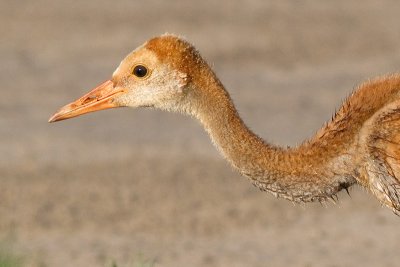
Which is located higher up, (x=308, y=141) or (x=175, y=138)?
(x=175, y=138)

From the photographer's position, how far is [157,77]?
9469 mm

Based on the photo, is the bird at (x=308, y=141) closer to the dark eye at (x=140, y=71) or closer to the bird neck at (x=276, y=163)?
the bird neck at (x=276, y=163)

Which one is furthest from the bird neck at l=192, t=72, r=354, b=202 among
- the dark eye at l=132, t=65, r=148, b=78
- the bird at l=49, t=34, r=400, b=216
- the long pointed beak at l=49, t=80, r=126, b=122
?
the long pointed beak at l=49, t=80, r=126, b=122

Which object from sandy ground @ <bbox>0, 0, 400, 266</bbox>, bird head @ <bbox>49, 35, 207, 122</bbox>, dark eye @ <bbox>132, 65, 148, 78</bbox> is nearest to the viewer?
bird head @ <bbox>49, 35, 207, 122</bbox>

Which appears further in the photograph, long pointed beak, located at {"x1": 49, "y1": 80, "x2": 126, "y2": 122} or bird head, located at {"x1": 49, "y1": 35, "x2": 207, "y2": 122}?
long pointed beak, located at {"x1": 49, "y1": 80, "x2": 126, "y2": 122}

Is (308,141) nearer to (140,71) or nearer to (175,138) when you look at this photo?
(140,71)

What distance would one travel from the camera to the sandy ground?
1398 cm

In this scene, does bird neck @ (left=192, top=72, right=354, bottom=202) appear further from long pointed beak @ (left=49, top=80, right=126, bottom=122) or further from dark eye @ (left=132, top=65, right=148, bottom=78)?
long pointed beak @ (left=49, top=80, right=126, bottom=122)

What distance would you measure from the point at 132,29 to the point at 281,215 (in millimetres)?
10557

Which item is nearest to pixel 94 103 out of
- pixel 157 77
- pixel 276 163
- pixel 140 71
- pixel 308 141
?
pixel 140 71

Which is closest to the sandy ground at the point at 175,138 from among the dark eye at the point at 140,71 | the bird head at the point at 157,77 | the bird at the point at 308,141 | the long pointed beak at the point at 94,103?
the long pointed beak at the point at 94,103

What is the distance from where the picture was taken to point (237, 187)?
16016 mm

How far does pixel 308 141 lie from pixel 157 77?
1.20 meters

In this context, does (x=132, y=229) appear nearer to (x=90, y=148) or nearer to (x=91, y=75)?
(x=90, y=148)
